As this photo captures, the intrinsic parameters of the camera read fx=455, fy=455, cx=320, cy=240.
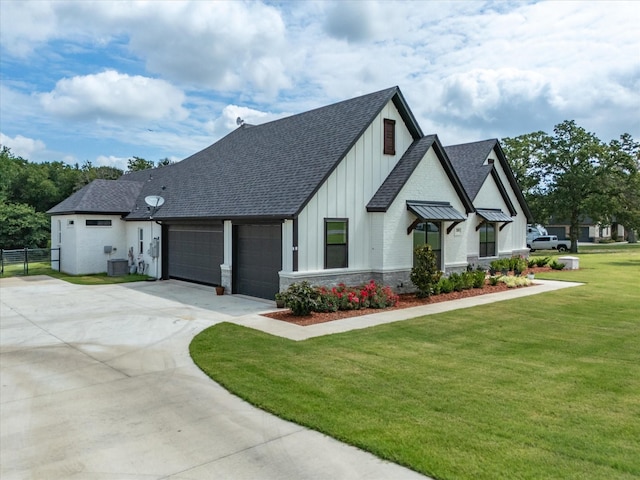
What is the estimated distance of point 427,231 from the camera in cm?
1731

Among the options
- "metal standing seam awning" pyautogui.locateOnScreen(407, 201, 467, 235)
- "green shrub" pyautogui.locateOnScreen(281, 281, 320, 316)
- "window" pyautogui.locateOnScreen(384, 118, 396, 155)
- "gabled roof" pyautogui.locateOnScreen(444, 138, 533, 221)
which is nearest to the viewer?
"green shrub" pyautogui.locateOnScreen(281, 281, 320, 316)

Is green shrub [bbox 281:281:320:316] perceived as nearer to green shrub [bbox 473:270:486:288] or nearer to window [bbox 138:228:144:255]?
green shrub [bbox 473:270:486:288]

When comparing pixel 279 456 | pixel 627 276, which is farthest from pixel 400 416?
pixel 627 276

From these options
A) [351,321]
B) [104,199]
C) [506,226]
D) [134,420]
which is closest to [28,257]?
[104,199]

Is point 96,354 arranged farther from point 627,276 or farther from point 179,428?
point 627,276

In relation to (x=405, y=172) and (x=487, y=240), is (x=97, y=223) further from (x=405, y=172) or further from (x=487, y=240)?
(x=487, y=240)

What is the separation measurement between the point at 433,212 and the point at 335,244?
4082 mm

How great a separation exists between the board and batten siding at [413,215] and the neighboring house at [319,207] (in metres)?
0.04

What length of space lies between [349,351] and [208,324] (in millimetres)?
4310

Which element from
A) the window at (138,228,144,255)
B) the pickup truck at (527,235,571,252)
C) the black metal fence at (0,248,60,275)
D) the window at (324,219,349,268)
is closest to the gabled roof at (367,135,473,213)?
the window at (324,219,349,268)

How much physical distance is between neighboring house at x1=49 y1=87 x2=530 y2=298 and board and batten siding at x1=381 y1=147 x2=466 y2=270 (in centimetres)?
4

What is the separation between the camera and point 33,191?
47.7 m

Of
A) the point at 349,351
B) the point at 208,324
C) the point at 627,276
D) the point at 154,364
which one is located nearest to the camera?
the point at 154,364

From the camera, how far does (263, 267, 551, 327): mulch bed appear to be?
1206 centimetres
